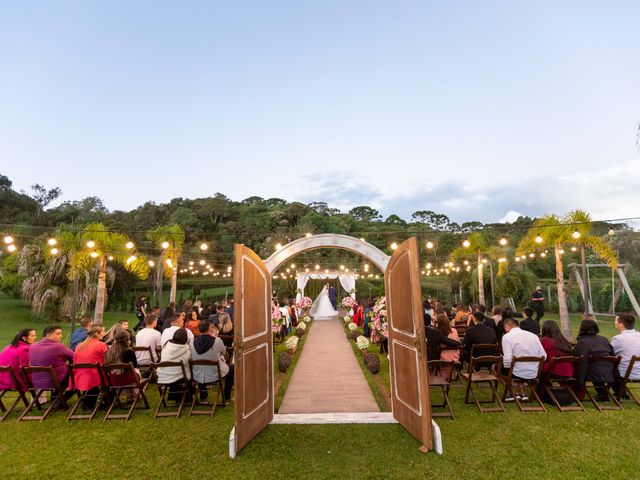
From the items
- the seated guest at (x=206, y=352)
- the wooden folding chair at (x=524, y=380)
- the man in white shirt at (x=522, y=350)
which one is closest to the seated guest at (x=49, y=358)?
the seated guest at (x=206, y=352)

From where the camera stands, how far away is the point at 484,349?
6.60 meters

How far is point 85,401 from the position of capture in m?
5.79

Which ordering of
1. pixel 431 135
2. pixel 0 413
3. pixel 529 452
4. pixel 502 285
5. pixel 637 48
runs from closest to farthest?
pixel 529 452 < pixel 0 413 < pixel 637 48 < pixel 431 135 < pixel 502 285

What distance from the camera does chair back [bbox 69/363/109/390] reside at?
5312mm

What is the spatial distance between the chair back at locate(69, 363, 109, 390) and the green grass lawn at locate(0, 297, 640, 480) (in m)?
0.51

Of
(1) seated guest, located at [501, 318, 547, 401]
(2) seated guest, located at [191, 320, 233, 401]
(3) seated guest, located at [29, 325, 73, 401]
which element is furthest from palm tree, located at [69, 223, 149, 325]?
(1) seated guest, located at [501, 318, 547, 401]

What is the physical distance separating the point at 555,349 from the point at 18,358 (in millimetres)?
8289

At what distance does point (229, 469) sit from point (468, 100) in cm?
1626

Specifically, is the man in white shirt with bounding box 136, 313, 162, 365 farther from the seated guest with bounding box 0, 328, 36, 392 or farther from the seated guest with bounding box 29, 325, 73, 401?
the seated guest with bounding box 0, 328, 36, 392

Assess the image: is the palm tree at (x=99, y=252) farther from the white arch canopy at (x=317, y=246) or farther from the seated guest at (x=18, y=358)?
the white arch canopy at (x=317, y=246)

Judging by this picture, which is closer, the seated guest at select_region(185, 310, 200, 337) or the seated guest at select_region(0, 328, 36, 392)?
the seated guest at select_region(0, 328, 36, 392)

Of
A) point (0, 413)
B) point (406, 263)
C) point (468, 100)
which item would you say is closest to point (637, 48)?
point (406, 263)

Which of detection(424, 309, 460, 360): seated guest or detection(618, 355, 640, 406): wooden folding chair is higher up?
detection(424, 309, 460, 360): seated guest

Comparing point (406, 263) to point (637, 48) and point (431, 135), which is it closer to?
point (637, 48)
